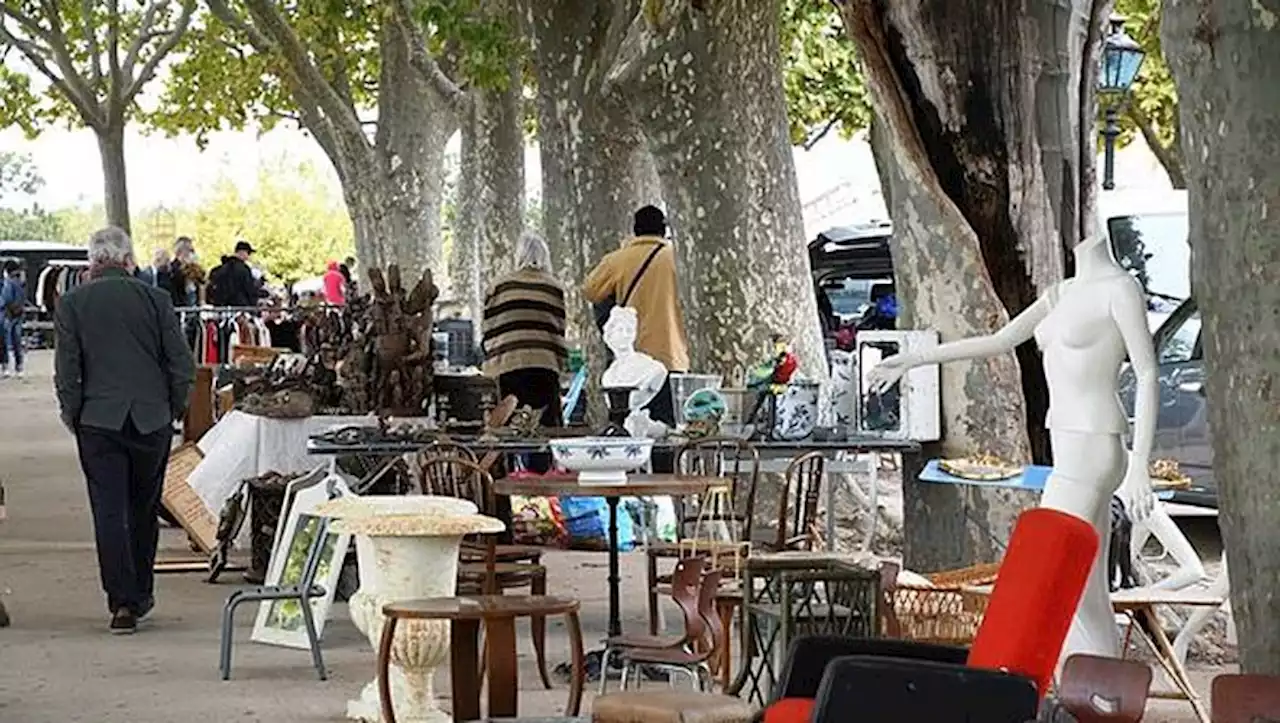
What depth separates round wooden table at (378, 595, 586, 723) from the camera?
8398mm

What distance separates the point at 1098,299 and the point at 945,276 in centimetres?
345

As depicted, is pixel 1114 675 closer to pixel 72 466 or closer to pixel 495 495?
pixel 495 495

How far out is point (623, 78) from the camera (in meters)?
16.7

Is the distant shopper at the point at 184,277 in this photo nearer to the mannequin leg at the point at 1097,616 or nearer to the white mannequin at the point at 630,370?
the white mannequin at the point at 630,370

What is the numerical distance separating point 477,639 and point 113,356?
4286 millimetres

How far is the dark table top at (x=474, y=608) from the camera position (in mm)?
8352

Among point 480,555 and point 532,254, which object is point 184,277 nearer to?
point 532,254

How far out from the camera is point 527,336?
15.3 m

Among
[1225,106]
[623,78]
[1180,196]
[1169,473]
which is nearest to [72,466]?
[623,78]

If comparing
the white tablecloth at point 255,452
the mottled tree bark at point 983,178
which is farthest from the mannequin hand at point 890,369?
the white tablecloth at point 255,452

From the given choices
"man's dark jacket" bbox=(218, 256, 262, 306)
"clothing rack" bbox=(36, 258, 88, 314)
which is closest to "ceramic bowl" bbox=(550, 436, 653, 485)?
"man's dark jacket" bbox=(218, 256, 262, 306)

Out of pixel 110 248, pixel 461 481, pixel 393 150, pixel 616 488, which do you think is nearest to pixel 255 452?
pixel 110 248

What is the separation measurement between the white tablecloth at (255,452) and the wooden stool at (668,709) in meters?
7.13

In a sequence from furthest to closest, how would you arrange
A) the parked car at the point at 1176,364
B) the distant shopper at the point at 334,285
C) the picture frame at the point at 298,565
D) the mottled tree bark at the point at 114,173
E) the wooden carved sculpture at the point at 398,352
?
the mottled tree bark at the point at 114,173 → the distant shopper at the point at 334,285 → the parked car at the point at 1176,364 → the wooden carved sculpture at the point at 398,352 → the picture frame at the point at 298,565
